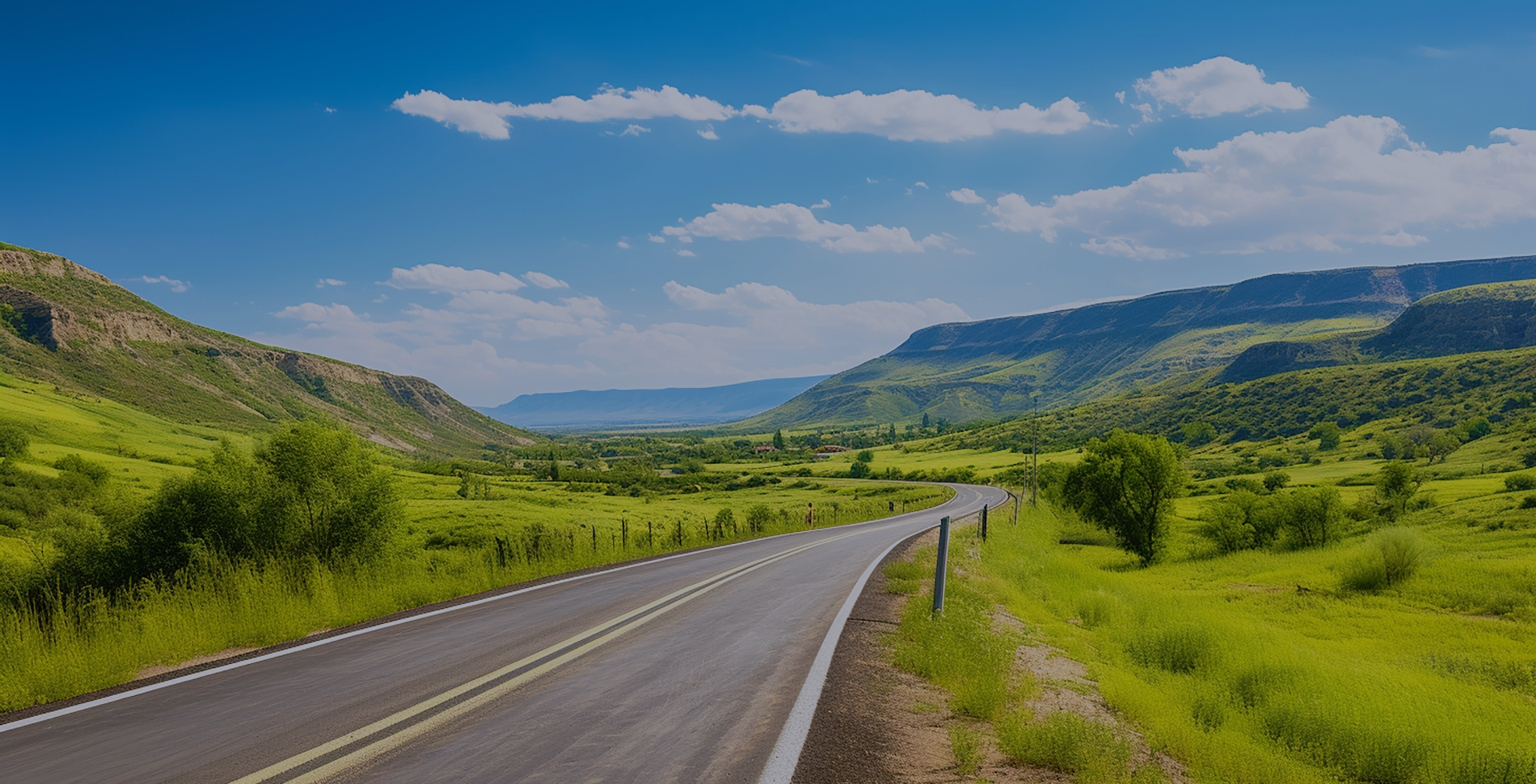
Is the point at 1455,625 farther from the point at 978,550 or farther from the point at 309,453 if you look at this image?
the point at 309,453

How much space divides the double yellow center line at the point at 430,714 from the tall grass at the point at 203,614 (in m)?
3.58

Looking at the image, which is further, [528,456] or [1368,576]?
[528,456]

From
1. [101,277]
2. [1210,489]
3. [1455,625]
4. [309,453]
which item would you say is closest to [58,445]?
[309,453]

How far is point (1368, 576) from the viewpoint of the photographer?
4038 centimetres

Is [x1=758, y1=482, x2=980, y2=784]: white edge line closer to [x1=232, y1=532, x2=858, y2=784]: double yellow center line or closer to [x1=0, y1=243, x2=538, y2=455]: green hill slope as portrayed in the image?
[x1=232, y1=532, x2=858, y2=784]: double yellow center line

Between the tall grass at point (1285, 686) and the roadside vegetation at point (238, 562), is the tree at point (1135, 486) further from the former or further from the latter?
the roadside vegetation at point (238, 562)

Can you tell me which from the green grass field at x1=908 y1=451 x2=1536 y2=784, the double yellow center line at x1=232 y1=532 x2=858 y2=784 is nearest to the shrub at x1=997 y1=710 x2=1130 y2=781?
the green grass field at x1=908 y1=451 x2=1536 y2=784

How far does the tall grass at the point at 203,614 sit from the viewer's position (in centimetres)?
684

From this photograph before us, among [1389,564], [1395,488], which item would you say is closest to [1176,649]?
[1389,564]

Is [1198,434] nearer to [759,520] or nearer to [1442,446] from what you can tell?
[1442,446]

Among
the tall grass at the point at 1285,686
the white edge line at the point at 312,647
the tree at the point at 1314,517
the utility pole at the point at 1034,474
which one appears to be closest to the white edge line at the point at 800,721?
the white edge line at the point at 312,647

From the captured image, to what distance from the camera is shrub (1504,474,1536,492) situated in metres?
60.6

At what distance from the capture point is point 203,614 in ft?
29.2

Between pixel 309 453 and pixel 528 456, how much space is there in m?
189
